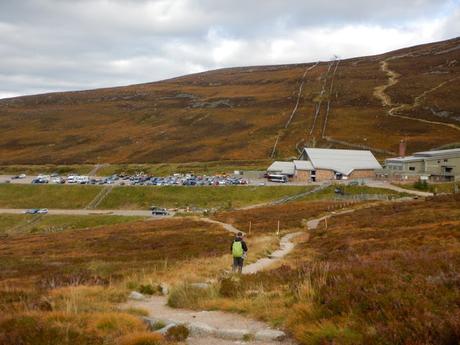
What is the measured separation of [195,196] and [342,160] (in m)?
36.4

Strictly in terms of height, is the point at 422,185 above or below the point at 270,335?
below

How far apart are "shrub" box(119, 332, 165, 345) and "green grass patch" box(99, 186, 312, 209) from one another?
76.2 meters

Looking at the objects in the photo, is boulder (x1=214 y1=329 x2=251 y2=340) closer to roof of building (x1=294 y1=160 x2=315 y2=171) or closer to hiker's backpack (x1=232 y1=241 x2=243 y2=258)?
hiker's backpack (x1=232 y1=241 x2=243 y2=258)

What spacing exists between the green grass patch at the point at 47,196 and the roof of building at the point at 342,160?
49.2 meters

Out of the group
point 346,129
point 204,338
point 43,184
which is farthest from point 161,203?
point 204,338

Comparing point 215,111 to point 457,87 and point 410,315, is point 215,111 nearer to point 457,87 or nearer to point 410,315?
point 457,87

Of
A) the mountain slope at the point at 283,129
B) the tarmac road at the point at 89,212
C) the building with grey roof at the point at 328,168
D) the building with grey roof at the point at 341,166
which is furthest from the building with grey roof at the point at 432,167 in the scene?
the tarmac road at the point at 89,212

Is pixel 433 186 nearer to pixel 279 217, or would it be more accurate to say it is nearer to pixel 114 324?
pixel 279 217

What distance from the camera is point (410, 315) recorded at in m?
7.41

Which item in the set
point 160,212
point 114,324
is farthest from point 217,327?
point 160,212

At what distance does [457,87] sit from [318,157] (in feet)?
294

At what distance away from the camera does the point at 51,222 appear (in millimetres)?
81688

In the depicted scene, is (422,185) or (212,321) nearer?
(212,321)

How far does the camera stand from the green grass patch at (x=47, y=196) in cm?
10044
